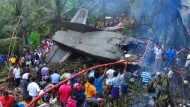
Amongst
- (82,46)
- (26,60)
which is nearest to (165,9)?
(82,46)

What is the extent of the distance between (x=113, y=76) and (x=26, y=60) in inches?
394

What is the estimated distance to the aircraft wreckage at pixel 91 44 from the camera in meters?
14.6

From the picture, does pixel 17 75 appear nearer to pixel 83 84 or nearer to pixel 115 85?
pixel 83 84

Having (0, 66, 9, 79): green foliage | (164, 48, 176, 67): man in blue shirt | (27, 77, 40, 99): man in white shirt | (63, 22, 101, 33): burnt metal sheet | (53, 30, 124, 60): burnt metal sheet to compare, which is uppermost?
(63, 22, 101, 33): burnt metal sheet

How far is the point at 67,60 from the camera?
17.6 metres

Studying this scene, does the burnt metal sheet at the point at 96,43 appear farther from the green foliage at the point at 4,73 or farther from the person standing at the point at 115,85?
the person standing at the point at 115,85

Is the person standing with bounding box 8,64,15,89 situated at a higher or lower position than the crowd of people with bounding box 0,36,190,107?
lower

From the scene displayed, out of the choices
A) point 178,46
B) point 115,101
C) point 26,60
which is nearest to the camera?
point 115,101

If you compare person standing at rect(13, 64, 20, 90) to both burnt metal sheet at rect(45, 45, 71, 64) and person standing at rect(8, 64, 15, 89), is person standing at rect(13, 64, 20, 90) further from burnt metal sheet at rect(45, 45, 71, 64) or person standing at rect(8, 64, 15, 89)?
burnt metal sheet at rect(45, 45, 71, 64)

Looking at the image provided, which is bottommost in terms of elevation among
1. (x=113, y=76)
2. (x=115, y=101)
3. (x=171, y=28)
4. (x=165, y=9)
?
(x=115, y=101)

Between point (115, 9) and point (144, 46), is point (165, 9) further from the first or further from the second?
point (115, 9)

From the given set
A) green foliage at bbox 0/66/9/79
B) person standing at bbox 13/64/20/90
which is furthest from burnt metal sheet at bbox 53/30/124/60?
person standing at bbox 13/64/20/90

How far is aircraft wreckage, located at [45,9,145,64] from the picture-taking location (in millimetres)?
14602

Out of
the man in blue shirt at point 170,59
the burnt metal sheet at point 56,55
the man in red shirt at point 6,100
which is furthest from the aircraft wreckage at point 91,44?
the man in red shirt at point 6,100
